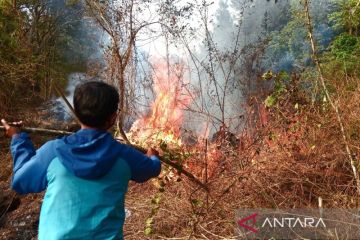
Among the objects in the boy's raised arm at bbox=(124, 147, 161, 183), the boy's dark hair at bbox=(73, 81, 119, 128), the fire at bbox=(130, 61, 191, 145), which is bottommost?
the fire at bbox=(130, 61, 191, 145)

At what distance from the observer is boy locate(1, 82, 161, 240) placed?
2.01 m

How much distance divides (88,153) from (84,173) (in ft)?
0.32

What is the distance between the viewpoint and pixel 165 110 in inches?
322

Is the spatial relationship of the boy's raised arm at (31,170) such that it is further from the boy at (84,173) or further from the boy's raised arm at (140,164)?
the boy's raised arm at (140,164)

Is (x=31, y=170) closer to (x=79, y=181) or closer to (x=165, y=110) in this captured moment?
(x=79, y=181)

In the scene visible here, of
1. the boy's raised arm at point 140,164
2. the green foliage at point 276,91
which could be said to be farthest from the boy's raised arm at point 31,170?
the green foliage at point 276,91

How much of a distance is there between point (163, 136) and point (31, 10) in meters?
6.79

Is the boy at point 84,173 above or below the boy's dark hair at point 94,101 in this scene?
below

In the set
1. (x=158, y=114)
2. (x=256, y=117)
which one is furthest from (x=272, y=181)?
(x=158, y=114)

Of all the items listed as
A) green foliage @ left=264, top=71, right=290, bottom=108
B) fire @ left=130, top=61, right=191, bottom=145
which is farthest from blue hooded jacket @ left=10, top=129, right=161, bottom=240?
fire @ left=130, top=61, right=191, bottom=145

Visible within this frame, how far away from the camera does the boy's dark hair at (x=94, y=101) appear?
2.06 meters

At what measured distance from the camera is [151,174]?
2217mm

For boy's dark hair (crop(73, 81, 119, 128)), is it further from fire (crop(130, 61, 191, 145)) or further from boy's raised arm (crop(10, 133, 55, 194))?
fire (crop(130, 61, 191, 145))

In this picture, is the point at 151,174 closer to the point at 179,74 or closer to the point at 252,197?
the point at 252,197
